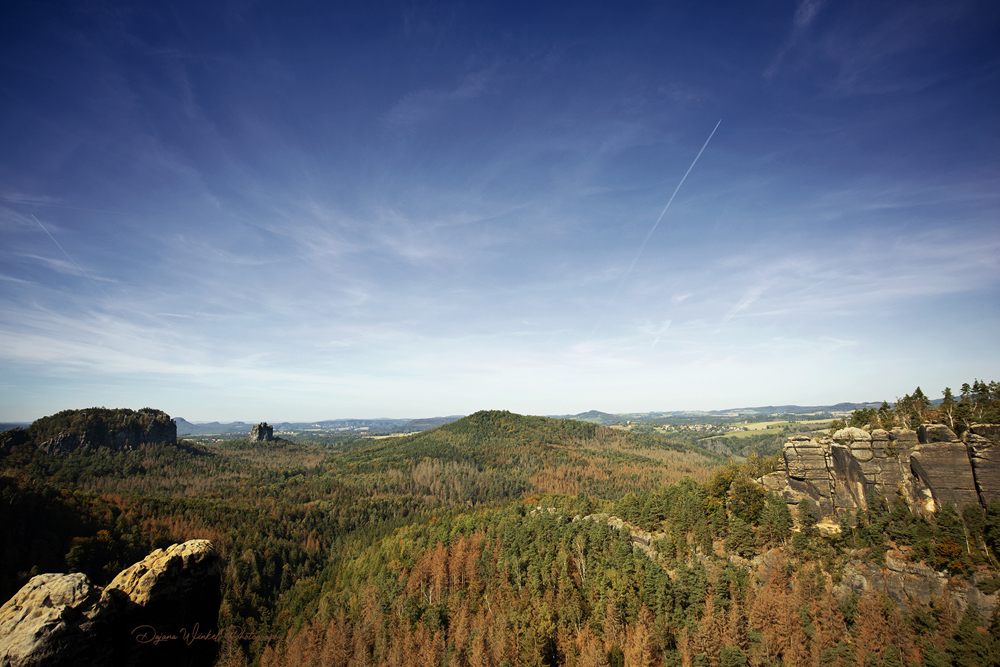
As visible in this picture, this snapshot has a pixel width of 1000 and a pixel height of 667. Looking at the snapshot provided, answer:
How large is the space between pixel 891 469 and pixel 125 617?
8109cm

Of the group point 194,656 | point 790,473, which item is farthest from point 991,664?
point 194,656

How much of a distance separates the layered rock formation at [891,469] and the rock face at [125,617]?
76.6m

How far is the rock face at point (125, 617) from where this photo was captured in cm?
633

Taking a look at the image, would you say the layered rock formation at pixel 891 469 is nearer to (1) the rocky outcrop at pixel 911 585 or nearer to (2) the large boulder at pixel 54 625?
(1) the rocky outcrop at pixel 911 585

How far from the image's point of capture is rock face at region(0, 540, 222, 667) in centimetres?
633

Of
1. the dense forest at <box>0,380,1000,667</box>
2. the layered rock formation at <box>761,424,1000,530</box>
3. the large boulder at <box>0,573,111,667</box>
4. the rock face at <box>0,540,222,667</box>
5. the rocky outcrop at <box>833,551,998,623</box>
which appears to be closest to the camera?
the large boulder at <box>0,573,111,667</box>

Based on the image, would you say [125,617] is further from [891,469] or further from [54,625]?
[891,469]

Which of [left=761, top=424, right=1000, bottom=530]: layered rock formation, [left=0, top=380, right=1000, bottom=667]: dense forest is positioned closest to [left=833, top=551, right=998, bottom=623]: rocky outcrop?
[left=0, top=380, right=1000, bottom=667]: dense forest

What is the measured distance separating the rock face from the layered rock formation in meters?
76.6

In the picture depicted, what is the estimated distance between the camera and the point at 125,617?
7.58 m

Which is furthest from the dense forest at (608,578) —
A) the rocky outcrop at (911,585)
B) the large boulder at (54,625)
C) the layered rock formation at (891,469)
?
the large boulder at (54,625)

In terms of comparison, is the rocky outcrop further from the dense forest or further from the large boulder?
the large boulder

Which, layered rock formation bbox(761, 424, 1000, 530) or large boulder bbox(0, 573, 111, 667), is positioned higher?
large boulder bbox(0, 573, 111, 667)

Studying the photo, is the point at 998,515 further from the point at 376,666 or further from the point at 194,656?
the point at 376,666
